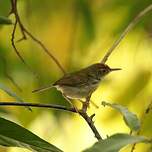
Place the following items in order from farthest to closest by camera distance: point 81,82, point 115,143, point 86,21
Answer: point 81,82
point 86,21
point 115,143

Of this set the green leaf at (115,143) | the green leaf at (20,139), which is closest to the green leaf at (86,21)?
the green leaf at (20,139)

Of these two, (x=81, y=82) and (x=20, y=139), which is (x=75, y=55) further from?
(x=20, y=139)

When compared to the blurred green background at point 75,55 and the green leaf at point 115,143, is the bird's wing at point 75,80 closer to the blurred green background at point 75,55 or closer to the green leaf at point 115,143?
the blurred green background at point 75,55

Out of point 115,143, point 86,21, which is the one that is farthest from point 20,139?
point 86,21

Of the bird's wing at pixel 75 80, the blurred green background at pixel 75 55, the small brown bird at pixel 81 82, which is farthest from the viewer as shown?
the bird's wing at pixel 75 80

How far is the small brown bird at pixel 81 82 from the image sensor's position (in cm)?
154

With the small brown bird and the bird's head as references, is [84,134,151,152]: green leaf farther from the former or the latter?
the bird's head

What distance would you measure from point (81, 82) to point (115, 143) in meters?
1.08

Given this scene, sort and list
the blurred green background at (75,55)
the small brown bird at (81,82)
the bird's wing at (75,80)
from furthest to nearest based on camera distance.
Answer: the bird's wing at (75,80) → the small brown bird at (81,82) → the blurred green background at (75,55)

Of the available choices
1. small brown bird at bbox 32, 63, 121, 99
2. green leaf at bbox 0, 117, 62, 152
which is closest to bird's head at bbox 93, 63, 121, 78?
small brown bird at bbox 32, 63, 121, 99

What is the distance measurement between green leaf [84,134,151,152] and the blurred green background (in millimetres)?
770

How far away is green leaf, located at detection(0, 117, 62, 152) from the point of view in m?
0.66

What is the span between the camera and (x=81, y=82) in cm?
167

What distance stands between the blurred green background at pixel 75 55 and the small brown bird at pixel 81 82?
3 cm
